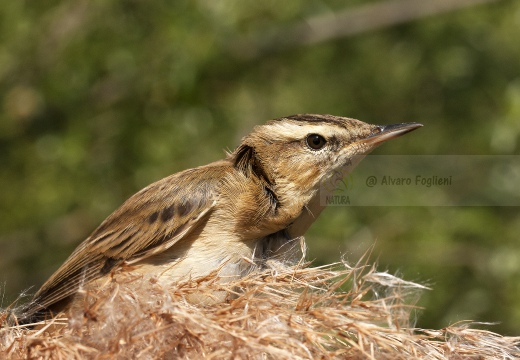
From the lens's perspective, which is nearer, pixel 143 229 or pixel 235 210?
pixel 235 210

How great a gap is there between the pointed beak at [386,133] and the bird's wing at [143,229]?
767 mm

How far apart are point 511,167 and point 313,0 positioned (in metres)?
2.48

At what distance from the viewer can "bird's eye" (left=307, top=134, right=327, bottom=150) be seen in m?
3.57

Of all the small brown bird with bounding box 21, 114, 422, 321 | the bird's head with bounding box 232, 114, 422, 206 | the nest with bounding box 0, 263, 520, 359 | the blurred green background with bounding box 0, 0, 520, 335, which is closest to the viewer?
the nest with bounding box 0, 263, 520, 359

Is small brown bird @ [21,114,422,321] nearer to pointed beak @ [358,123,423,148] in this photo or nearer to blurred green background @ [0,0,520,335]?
pointed beak @ [358,123,423,148]

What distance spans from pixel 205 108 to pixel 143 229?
3261mm

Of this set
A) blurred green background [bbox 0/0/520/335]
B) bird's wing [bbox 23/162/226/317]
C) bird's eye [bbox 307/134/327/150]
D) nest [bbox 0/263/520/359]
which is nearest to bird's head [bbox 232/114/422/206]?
bird's eye [bbox 307/134/327/150]

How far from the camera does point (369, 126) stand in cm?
362

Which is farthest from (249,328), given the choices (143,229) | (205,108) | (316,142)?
(205,108)

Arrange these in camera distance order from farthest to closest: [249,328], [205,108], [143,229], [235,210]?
[205,108]
[143,229]
[235,210]
[249,328]

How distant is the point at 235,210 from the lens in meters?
3.36

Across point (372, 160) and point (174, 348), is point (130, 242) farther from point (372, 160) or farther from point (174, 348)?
point (372, 160)

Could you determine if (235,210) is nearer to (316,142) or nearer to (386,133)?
(316,142)

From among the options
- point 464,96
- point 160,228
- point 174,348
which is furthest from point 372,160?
point 174,348
